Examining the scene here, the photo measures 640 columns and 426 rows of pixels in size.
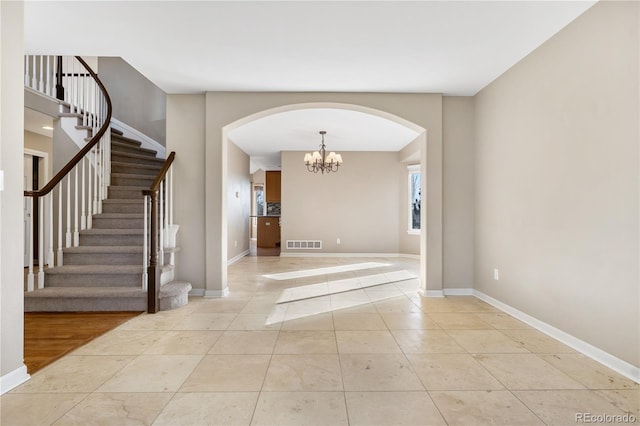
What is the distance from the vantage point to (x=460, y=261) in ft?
13.1

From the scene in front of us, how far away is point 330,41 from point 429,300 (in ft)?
10.1

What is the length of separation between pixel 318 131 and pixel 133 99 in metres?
3.63

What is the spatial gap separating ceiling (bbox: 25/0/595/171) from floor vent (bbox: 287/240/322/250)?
4.64m

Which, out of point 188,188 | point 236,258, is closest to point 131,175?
point 188,188

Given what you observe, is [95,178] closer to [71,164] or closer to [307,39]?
[71,164]

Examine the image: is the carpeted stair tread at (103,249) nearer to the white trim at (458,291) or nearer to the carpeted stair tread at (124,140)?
the carpeted stair tread at (124,140)

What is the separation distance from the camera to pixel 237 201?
727cm

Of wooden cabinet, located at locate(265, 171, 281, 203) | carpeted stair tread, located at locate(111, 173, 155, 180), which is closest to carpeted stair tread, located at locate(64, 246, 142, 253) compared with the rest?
carpeted stair tread, located at locate(111, 173, 155, 180)

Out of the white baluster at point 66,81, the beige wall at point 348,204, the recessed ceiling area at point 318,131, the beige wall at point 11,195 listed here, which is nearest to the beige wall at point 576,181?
the recessed ceiling area at point 318,131

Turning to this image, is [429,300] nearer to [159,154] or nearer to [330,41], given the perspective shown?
[330,41]

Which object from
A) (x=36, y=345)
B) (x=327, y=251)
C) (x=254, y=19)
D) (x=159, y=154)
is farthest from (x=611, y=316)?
(x=159, y=154)


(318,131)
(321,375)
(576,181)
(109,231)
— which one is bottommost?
(321,375)

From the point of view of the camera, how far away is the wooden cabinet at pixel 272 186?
9.32m

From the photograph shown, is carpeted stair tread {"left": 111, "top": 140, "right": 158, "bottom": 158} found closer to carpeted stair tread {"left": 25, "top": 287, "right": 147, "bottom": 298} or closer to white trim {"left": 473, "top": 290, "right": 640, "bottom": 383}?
carpeted stair tread {"left": 25, "top": 287, "right": 147, "bottom": 298}
